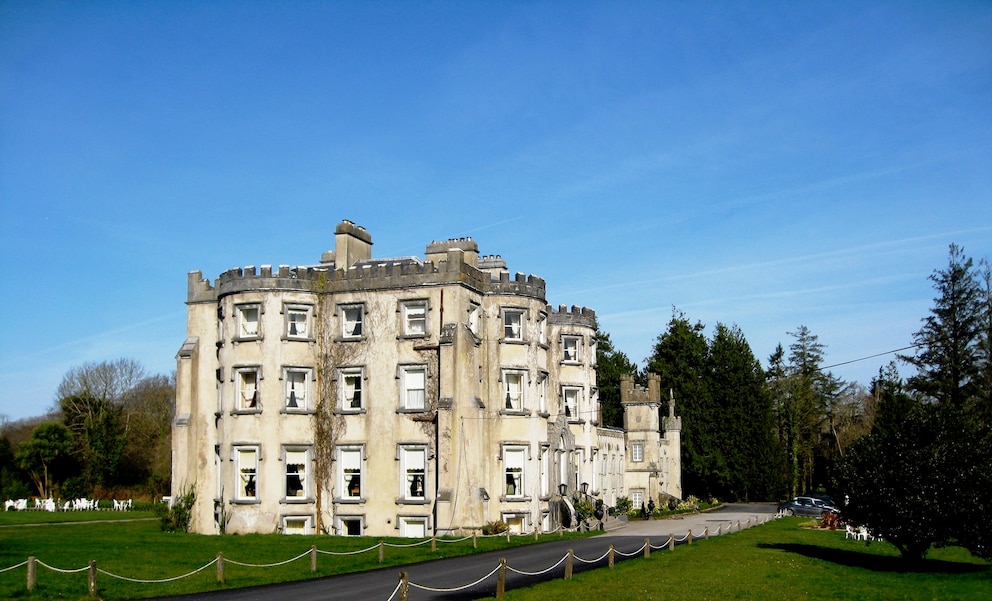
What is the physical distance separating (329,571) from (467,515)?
12.9m

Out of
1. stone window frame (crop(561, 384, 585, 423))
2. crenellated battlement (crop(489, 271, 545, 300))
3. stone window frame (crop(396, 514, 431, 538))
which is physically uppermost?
crenellated battlement (crop(489, 271, 545, 300))

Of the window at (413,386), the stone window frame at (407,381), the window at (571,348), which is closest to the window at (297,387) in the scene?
the stone window frame at (407,381)

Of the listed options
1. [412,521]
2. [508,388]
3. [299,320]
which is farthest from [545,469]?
[299,320]

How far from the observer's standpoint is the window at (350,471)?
39312 millimetres

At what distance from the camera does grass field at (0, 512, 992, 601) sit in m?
21.9

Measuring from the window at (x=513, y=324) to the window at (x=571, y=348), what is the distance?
31.3ft

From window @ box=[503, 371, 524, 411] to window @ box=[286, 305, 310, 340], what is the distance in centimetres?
916

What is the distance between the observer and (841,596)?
2186 cm

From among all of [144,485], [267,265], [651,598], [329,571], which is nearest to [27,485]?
[144,485]

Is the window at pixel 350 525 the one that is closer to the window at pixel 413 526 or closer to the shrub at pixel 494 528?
the window at pixel 413 526

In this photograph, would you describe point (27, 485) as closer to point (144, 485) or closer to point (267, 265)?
point (144, 485)

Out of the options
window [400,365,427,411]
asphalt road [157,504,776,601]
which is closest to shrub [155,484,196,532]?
window [400,365,427,411]

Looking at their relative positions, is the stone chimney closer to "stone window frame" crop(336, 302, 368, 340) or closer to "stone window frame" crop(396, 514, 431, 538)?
"stone window frame" crop(336, 302, 368, 340)

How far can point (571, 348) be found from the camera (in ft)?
171
